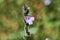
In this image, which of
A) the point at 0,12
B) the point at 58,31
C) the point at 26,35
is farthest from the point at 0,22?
the point at 26,35

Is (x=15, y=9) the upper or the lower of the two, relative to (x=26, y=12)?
lower

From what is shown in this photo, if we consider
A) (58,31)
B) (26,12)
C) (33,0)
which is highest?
(26,12)

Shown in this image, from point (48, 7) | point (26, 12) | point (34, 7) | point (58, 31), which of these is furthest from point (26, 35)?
point (34, 7)

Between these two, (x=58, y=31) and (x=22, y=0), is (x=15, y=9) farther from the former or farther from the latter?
(x=58, y=31)

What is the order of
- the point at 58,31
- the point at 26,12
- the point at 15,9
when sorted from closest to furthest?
the point at 26,12, the point at 58,31, the point at 15,9

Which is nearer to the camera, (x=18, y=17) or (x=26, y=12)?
(x=26, y=12)

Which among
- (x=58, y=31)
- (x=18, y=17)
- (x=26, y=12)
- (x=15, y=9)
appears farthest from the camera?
(x=15, y=9)
